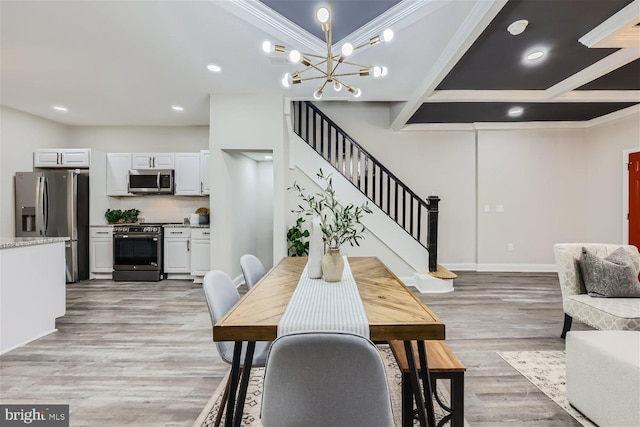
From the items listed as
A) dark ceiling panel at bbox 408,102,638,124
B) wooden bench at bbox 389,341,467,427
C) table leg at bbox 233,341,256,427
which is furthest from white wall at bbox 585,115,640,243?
table leg at bbox 233,341,256,427

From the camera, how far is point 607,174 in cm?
552

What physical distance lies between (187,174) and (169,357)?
375 cm

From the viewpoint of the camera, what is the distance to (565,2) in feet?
8.09

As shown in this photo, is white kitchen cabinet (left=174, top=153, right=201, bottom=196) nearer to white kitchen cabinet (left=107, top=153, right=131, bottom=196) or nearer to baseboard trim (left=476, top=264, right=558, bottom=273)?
white kitchen cabinet (left=107, top=153, right=131, bottom=196)

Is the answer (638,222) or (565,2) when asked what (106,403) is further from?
(638,222)

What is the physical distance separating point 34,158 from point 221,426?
610 centimetres

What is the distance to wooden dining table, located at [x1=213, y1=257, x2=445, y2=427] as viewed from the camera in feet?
4.18

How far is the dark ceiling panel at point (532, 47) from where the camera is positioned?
8.35 ft

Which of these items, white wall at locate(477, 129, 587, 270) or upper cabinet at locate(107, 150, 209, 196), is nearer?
upper cabinet at locate(107, 150, 209, 196)

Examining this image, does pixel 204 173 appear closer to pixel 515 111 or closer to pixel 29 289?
pixel 29 289

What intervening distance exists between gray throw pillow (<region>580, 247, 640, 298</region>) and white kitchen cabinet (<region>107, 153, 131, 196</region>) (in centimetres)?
655

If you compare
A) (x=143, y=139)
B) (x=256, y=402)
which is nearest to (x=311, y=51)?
(x=256, y=402)

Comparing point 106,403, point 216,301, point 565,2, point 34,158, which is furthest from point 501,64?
point 34,158

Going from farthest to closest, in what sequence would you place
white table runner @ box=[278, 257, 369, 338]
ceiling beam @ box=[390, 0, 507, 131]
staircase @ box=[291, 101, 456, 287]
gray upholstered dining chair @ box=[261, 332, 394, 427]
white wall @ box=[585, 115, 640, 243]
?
1. white wall @ box=[585, 115, 640, 243]
2. staircase @ box=[291, 101, 456, 287]
3. ceiling beam @ box=[390, 0, 507, 131]
4. white table runner @ box=[278, 257, 369, 338]
5. gray upholstered dining chair @ box=[261, 332, 394, 427]
